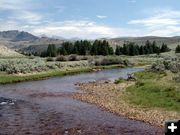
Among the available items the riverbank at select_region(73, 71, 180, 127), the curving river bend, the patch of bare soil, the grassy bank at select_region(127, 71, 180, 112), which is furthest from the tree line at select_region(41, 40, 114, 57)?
the curving river bend

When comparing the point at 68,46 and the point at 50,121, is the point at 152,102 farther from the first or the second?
A: the point at 68,46

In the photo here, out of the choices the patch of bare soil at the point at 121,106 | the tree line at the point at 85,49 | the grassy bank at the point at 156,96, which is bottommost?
the patch of bare soil at the point at 121,106

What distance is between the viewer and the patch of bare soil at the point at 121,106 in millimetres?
28694

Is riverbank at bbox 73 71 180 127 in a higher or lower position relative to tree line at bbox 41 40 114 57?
lower

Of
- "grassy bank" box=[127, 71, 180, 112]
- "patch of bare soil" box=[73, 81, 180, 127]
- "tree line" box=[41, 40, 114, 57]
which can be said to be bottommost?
"patch of bare soil" box=[73, 81, 180, 127]

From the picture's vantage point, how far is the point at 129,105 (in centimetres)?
3550

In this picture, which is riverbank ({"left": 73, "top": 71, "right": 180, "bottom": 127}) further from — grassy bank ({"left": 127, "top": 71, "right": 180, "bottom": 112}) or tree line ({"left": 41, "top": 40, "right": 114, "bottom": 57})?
tree line ({"left": 41, "top": 40, "right": 114, "bottom": 57})

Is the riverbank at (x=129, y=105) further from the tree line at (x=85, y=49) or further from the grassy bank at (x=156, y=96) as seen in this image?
the tree line at (x=85, y=49)

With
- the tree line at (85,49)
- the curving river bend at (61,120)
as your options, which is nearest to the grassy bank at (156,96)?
the curving river bend at (61,120)

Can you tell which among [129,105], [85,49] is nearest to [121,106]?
[129,105]

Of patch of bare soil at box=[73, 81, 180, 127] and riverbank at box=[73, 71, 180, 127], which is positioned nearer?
patch of bare soil at box=[73, 81, 180, 127]

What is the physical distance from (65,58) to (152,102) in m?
83.2

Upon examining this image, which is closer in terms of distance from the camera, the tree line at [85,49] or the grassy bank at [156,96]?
the grassy bank at [156,96]

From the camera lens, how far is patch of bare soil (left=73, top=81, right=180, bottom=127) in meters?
28.7
